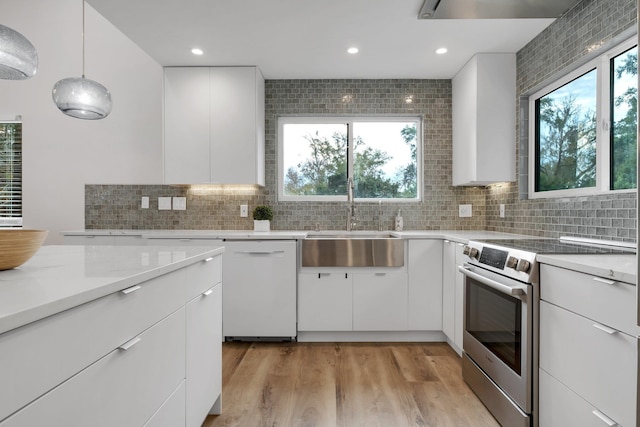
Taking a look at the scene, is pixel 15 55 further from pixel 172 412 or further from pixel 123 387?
pixel 172 412

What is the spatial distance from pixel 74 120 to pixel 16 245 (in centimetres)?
338

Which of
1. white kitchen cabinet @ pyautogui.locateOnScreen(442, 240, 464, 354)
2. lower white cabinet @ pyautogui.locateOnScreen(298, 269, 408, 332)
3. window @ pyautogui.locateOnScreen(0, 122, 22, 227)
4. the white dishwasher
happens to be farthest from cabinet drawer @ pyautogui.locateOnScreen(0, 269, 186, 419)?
window @ pyautogui.locateOnScreen(0, 122, 22, 227)

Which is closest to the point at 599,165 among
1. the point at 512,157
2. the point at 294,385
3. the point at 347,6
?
the point at 512,157

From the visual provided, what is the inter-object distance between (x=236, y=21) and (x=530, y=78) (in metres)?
2.25

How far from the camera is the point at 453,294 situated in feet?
9.09

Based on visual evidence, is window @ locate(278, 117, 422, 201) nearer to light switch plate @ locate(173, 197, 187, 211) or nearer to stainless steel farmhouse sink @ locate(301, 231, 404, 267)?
stainless steel farmhouse sink @ locate(301, 231, 404, 267)

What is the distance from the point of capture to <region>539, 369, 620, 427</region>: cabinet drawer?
132 centimetres

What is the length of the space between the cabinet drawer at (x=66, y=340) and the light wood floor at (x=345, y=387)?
1.10 m

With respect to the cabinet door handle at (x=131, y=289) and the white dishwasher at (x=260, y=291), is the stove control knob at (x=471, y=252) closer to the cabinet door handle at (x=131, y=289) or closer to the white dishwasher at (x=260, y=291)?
the white dishwasher at (x=260, y=291)

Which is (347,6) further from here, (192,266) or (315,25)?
(192,266)

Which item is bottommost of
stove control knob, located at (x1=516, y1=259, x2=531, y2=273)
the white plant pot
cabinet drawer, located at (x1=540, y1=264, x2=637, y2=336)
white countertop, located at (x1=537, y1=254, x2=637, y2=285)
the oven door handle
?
the oven door handle

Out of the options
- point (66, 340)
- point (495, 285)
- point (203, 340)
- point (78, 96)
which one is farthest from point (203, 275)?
point (495, 285)

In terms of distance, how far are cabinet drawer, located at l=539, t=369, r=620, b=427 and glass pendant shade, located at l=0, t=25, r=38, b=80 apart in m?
2.42

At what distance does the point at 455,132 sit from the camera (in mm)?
3467
